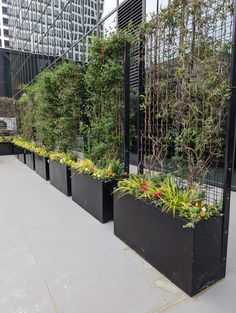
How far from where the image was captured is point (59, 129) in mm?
4988

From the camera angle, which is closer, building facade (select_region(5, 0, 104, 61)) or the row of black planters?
the row of black planters

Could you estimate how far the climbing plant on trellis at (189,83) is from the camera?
1893 millimetres

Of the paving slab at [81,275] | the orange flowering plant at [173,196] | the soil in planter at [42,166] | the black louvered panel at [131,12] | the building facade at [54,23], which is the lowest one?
the paving slab at [81,275]

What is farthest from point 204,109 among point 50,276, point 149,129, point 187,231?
point 50,276

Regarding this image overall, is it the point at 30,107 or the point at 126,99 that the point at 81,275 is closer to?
the point at 126,99

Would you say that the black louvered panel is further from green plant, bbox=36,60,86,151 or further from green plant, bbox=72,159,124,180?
green plant, bbox=72,159,124,180

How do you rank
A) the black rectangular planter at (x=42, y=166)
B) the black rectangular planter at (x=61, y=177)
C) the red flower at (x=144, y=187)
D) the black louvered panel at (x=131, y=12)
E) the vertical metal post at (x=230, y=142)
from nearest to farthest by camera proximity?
1. the vertical metal post at (x=230, y=142)
2. the red flower at (x=144, y=187)
3. the black rectangular planter at (x=61, y=177)
4. the black rectangular planter at (x=42, y=166)
5. the black louvered panel at (x=131, y=12)

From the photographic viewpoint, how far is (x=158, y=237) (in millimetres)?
2064

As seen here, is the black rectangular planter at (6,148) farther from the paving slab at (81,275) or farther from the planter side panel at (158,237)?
the planter side panel at (158,237)

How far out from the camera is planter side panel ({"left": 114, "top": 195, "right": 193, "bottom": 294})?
1817 millimetres

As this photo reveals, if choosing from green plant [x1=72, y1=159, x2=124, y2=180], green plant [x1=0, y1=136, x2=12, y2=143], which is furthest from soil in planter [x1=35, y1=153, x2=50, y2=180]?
green plant [x1=0, y1=136, x2=12, y2=143]

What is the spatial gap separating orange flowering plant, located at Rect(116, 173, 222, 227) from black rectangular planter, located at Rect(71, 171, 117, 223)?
519 mm

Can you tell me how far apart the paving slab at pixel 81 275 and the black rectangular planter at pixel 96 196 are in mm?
140

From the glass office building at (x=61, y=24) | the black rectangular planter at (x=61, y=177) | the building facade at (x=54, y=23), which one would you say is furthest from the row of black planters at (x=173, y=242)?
the building facade at (x=54, y=23)
